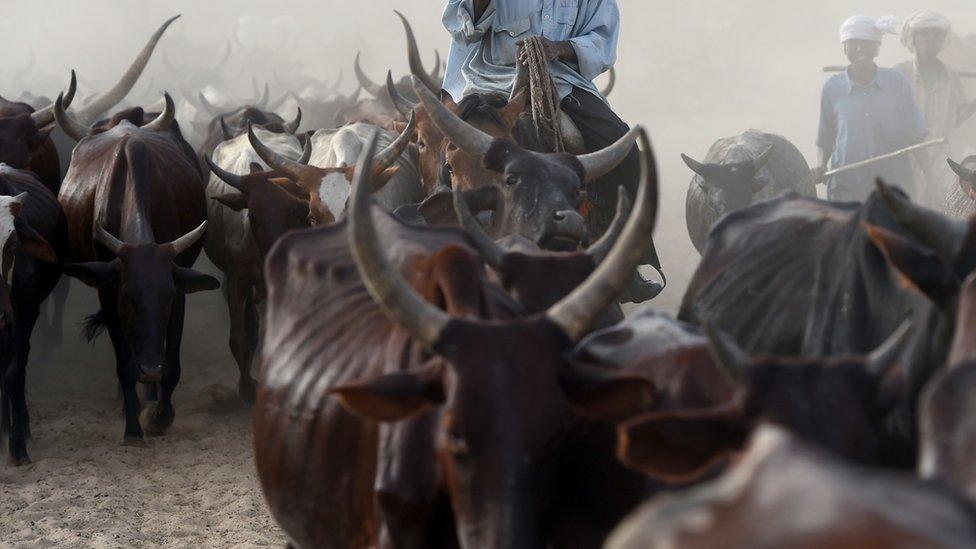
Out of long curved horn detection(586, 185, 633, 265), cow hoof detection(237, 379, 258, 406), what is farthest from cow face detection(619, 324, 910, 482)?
cow hoof detection(237, 379, 258, 406)

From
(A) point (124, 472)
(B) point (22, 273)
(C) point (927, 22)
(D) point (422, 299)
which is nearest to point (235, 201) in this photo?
(B) point (22, 273)

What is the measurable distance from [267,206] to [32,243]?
4.69 feet

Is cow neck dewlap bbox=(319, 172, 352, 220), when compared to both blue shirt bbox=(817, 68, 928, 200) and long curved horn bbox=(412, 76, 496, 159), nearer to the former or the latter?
long curved horn bbox=(412, 76, 496, 159)

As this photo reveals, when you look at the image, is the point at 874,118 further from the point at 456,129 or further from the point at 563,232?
the point at 563,232

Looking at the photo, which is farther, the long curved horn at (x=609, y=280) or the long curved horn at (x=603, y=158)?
the long curved horn at (x=603, y=158)

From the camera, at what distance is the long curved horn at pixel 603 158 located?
6.27 meters

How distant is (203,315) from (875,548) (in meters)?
9.79

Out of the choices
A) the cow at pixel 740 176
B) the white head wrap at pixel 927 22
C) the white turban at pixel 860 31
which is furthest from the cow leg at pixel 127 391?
the white head wrap at pixel 927 22

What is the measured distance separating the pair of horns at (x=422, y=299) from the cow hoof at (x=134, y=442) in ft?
15.5

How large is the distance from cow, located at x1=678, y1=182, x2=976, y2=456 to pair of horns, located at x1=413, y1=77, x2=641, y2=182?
134 centimetres

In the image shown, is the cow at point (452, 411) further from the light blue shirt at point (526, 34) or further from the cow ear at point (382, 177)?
the light blue shirt at point (526, 34)

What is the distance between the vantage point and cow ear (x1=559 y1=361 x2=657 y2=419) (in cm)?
314

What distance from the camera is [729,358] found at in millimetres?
2826

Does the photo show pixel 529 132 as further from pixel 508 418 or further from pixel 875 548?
pixel 875 548
